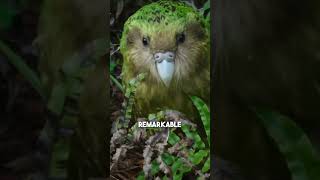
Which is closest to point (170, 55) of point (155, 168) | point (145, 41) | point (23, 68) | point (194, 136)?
point (145, 41)

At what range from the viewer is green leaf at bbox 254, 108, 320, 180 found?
2.28 m

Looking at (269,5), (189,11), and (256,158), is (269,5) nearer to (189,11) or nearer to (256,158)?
(189,11)

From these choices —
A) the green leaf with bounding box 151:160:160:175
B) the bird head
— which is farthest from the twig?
the green leaf with bounding box 151:160:160:175

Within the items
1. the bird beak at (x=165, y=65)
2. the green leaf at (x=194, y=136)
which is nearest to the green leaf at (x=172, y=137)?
the green leaf at (x=194, y=136)

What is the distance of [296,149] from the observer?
7.48 feet

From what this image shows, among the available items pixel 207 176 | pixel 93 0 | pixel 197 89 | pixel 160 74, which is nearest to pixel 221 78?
pixel 197 89

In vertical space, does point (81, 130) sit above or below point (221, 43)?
below

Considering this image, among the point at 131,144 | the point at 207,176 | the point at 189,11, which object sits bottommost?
the point at 207,176

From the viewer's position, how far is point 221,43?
2.31 m

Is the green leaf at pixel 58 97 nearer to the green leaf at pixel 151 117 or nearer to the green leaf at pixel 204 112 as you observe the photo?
the green leaf at pixel 151 117

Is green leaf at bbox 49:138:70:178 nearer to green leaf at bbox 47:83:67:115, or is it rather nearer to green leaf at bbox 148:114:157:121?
green leaf at bbox 47:83:67:115

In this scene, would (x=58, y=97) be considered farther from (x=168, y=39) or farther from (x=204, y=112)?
(x=204, y=112)

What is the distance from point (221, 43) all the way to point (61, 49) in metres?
0.77

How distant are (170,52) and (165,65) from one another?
0.07 metres
